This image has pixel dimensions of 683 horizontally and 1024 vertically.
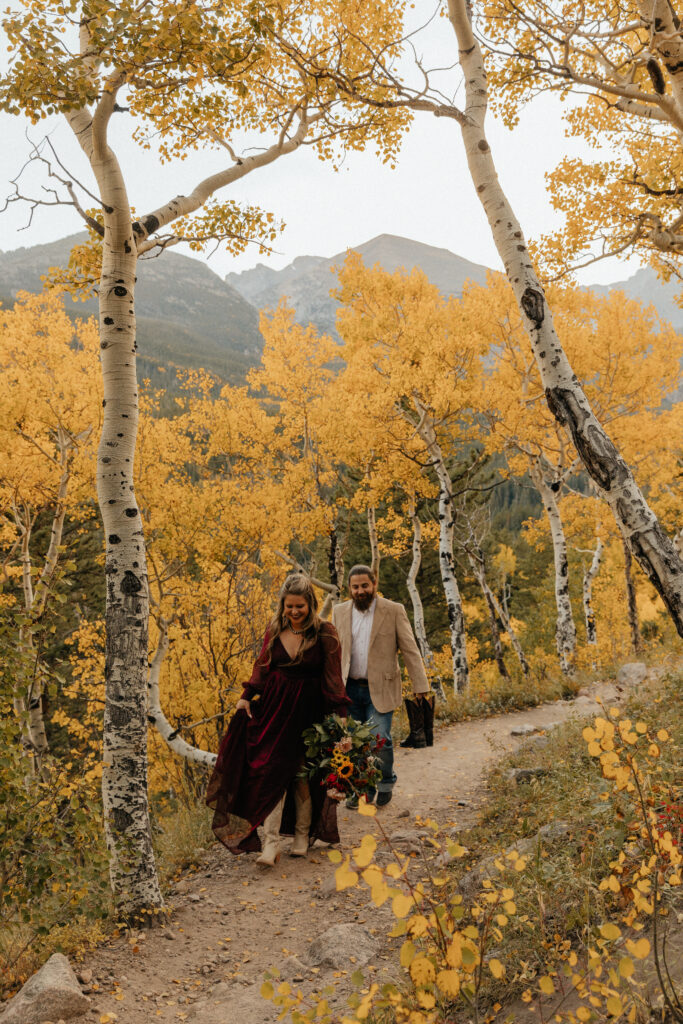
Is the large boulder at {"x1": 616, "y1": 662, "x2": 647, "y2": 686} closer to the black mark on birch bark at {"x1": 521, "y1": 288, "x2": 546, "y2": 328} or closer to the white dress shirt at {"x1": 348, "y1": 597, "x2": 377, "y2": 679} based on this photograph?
the white dress shirt at {"x1": 348, "y1": 597, "x2": 377, "y2": 679}

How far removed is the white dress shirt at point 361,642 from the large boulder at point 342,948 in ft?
6.08

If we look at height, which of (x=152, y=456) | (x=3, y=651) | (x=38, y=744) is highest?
(x=152, y=456)

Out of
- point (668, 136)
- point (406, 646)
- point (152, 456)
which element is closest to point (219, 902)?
point (406, 646)

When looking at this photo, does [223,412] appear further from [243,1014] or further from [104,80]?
[243,1014]

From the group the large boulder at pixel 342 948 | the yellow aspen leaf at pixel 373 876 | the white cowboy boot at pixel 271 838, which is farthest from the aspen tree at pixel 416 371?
the yellow aspen leaf at pixel 373 876

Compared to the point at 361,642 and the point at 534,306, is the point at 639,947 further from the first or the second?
the point at 361,642

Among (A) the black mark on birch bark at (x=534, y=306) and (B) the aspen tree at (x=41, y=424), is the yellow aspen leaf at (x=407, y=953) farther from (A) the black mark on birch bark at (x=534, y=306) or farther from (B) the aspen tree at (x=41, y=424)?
(B) the aspen tree at (x=41, y=424)

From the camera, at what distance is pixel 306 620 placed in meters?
4.17

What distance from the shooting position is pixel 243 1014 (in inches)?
105

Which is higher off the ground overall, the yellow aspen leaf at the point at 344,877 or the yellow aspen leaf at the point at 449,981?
the yellow aspen leaf at the point at 344,877

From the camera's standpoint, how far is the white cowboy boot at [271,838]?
4289mm

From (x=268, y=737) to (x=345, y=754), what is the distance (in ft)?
3.63

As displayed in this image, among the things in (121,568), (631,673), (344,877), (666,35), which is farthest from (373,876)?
(631,673)

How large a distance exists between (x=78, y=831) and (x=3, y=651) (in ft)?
3.10
